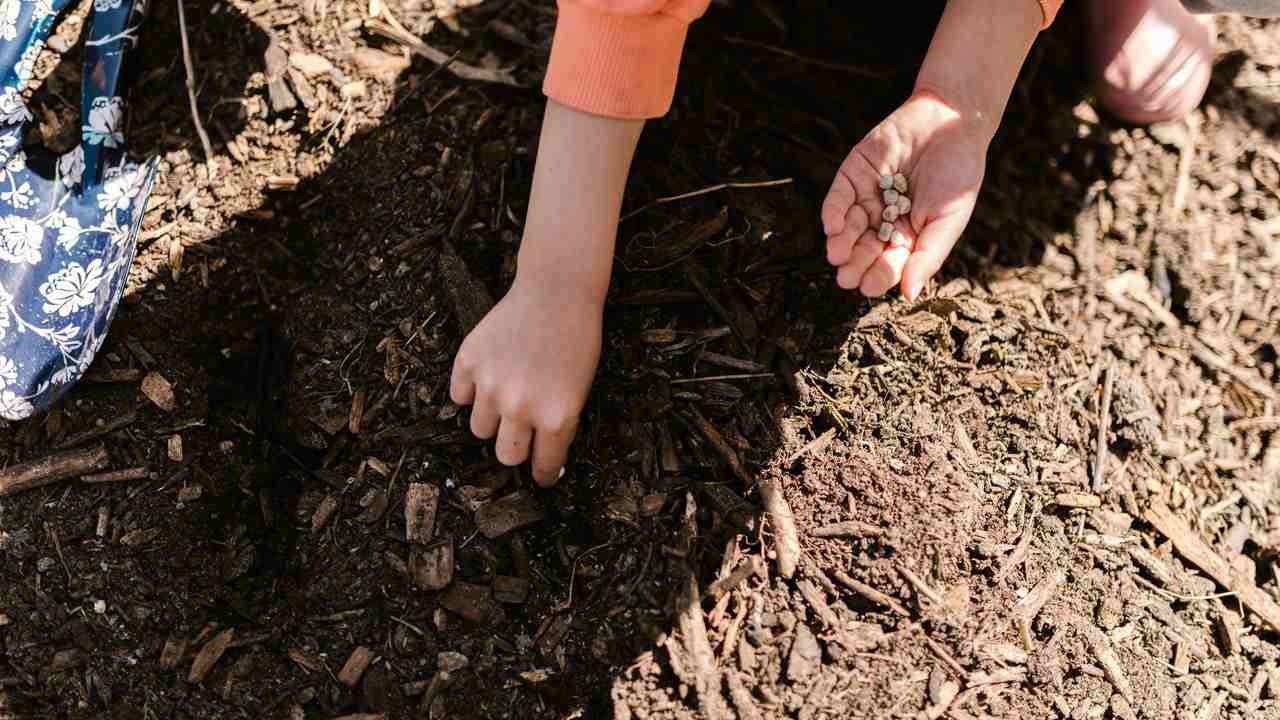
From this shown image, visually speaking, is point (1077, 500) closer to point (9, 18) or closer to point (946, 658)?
point (946, 658)

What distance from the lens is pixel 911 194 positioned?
171cm

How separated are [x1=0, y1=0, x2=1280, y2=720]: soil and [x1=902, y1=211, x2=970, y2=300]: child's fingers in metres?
0.17

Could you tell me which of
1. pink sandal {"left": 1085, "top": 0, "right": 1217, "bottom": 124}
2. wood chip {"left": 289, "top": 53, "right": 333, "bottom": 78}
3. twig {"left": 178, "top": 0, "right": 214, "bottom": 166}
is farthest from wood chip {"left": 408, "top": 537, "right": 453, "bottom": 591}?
pink sandal {"left": 1085, "top": 0, "right": 1217, "bottom": 124}

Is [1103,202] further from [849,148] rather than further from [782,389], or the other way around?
[782,389]

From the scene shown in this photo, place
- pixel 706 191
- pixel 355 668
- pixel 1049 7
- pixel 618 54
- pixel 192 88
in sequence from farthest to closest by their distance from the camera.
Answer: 1. pixel 192 88
2. pixel 706 191
3. pixel 1049 7
4. pixel 355 668
5. pixel 618 54

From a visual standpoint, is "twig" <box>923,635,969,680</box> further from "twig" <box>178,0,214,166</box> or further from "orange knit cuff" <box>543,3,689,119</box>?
"twig" <box>178,0,214,166</box>

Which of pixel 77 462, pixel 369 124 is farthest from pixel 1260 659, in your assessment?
pixel 77 462

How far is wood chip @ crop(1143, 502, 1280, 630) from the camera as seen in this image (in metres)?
1.79

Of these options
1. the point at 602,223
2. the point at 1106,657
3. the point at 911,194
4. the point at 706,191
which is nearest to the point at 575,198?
the point at 602,223

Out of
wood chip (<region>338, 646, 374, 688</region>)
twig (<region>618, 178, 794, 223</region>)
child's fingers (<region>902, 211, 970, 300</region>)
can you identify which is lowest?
wood chip (<region>338, 646, 374, 688</region>)

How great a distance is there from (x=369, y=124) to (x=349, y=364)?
19.4 inches

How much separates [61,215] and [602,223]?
3.47ft

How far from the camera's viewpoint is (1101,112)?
2133 millimetres

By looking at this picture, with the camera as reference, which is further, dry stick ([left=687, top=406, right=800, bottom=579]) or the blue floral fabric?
the blue floral fabric
